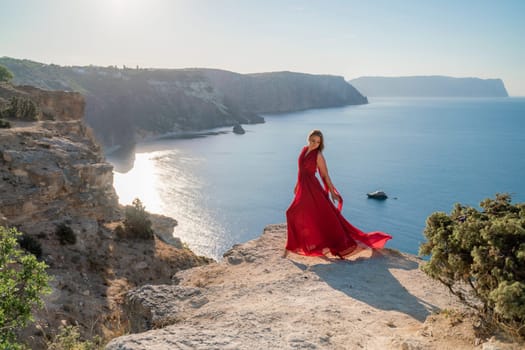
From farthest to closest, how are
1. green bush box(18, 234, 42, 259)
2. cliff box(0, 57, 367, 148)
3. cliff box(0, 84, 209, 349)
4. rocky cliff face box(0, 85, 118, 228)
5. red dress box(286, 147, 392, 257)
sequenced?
1. cliff box(0, 57, 367, 148)
2. rocky cliff face box(0, 85, 118, 228)
3. green bush box(18, 234, 42, 259)
4. cliff box(0, 84, 209, 349)
5. red dress box(286, 147, 392, 257)

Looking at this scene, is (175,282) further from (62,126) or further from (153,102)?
(153,102)

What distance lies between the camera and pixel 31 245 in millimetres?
10711

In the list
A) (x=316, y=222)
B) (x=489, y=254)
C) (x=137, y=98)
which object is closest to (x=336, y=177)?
(x=316, y=222)

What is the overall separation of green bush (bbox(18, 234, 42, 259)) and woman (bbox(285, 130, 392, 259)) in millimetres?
7121

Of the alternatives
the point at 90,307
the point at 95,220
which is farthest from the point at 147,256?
the point at 90,307

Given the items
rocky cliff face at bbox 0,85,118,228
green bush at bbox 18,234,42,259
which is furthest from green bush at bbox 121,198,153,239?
green bush at bbox 18,234,42,259

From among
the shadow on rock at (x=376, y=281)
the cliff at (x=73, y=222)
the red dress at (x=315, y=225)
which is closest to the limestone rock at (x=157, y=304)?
the shadow on rock at (x=376, y=281)

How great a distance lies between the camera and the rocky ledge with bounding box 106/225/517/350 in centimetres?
411

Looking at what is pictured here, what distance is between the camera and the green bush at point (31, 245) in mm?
10624

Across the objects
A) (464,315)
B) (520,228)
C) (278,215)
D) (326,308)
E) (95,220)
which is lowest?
(278,215)

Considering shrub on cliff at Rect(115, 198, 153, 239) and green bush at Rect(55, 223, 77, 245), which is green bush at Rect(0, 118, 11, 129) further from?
shrub on cliff at Rect(115, 198, 153, 239)

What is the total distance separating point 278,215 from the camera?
4506cm

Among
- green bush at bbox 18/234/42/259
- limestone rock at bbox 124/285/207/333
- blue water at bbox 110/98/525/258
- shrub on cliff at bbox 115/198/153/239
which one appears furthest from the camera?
blue water at bbox 110/98/525/258

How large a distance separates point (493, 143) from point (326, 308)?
88.2 m
